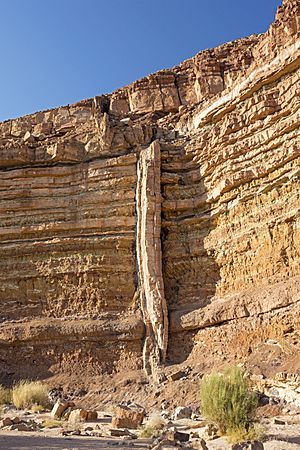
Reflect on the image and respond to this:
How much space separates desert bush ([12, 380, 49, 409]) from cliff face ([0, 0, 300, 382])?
1.75 metres

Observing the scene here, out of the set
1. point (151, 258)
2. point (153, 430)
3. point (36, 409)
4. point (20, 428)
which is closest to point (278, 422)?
point (153, 430)

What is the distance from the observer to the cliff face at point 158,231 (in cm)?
1376

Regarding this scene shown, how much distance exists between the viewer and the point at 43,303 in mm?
17312

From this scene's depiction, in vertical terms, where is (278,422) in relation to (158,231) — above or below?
below

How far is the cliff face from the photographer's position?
1376 cm

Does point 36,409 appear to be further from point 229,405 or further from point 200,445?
point 200,445

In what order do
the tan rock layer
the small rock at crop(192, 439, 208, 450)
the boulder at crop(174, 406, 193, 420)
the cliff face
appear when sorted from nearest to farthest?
the small rock at crop(192, 439, 208, 450) → the boulder at crop(174, 406, 193, 420) → the cliff face → the tan rock layer

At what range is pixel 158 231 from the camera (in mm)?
16406

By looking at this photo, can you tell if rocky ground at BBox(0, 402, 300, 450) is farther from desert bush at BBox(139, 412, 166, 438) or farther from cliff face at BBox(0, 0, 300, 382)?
cliff face at BBox(0, 0, 300, 382)

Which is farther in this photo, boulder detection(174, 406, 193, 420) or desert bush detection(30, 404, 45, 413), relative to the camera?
desert bush detection(30, 404, 45, 413)

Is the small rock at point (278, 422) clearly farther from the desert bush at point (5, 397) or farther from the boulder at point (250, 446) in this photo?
the desert bush at point (5, 397)

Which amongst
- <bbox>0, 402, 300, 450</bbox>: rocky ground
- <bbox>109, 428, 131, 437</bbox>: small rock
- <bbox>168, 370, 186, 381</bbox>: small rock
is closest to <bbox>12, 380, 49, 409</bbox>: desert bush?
<bbox>0, 402, 300, 450</bbox>: rocky ground

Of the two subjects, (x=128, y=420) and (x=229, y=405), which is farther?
(x=128, y=420)

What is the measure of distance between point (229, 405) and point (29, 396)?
24.2 feet
